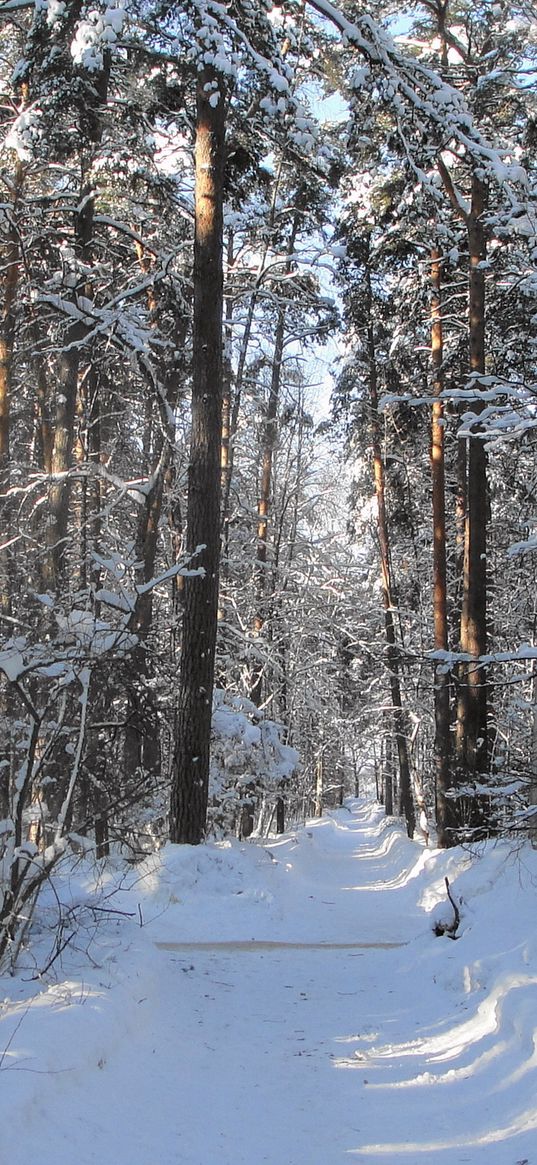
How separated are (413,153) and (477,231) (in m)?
4.14

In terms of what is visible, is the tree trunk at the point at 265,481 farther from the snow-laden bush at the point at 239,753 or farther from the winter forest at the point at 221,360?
the snow-laden bush at the point at 239,753

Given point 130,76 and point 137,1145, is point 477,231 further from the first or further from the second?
point 137,1145

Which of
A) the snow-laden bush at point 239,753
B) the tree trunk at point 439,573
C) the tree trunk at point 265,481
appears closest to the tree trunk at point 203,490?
the snow-laden bush at point 239,753

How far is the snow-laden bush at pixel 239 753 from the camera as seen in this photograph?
11078mm

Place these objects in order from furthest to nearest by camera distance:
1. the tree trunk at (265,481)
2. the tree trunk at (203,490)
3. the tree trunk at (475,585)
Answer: the tree trunk at (265,481) → the tree trunk at (475,585) → the tree trunk at (203,490)

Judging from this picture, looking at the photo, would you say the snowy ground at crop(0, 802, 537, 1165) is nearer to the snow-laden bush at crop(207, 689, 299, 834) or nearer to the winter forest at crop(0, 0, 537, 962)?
the winter forest at crop(0, 0, 537, 962)

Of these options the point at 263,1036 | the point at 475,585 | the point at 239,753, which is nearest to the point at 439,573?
the point at 475,585

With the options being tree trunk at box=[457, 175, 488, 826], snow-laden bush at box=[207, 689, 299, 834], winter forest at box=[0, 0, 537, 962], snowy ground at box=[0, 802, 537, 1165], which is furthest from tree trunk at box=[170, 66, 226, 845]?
tree trunk at box=[457, 175, 488, 826]

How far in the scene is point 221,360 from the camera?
8758 mm

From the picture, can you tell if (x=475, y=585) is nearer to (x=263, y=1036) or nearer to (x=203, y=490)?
(x=203, y=490)

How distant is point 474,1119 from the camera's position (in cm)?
375

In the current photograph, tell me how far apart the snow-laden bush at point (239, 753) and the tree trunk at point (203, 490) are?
261 centimetres

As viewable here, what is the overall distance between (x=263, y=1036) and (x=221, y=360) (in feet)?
21.2

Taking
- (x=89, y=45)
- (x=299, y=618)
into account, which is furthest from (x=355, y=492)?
(x=89, y=45)
